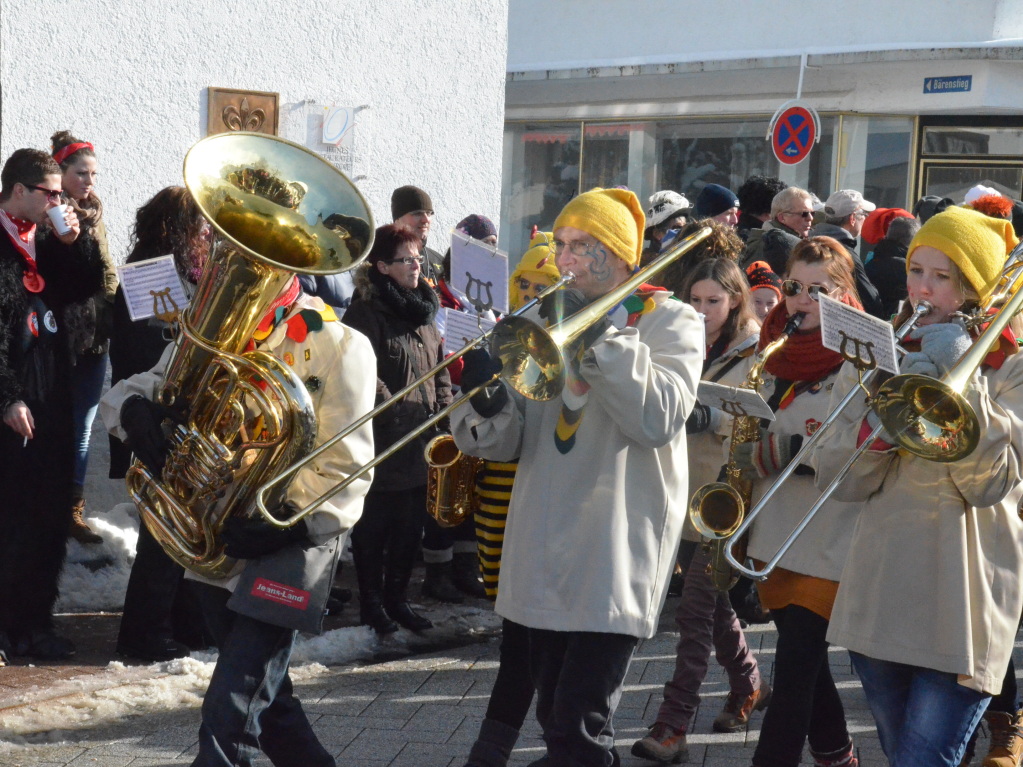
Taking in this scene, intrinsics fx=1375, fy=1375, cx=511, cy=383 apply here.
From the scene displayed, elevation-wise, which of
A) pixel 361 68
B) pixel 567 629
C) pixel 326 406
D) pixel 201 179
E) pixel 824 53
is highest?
pixel 824 53

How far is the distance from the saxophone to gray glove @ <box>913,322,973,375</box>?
963 mm

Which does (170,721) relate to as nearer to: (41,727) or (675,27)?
(41,727)

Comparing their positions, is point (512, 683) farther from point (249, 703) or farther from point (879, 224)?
point (879, 224)

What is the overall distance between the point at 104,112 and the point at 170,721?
156 inches

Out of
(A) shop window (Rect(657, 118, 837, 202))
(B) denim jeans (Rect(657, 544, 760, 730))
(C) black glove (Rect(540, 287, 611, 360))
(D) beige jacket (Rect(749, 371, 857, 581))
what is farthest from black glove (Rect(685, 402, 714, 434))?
(A) shop window (Rect(657, 118, 837, 202))

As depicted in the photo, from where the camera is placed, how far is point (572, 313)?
366cm

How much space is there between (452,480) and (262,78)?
4.95 meters

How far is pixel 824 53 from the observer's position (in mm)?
15523

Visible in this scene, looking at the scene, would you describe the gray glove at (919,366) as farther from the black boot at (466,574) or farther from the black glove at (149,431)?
the black boot at (466,574)

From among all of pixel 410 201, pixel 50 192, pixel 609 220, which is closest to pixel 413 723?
pixel 609 220

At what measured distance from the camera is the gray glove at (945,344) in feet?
10.7

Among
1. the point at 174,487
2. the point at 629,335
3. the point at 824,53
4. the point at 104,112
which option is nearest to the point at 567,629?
the point at 629,335

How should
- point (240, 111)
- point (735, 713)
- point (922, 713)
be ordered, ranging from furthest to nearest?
1. point (240, 111)
2. point (735, 713)
3. point (922, 713)

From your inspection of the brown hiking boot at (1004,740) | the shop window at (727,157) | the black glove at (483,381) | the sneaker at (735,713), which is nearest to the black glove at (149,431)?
the black glove at (483,381)
